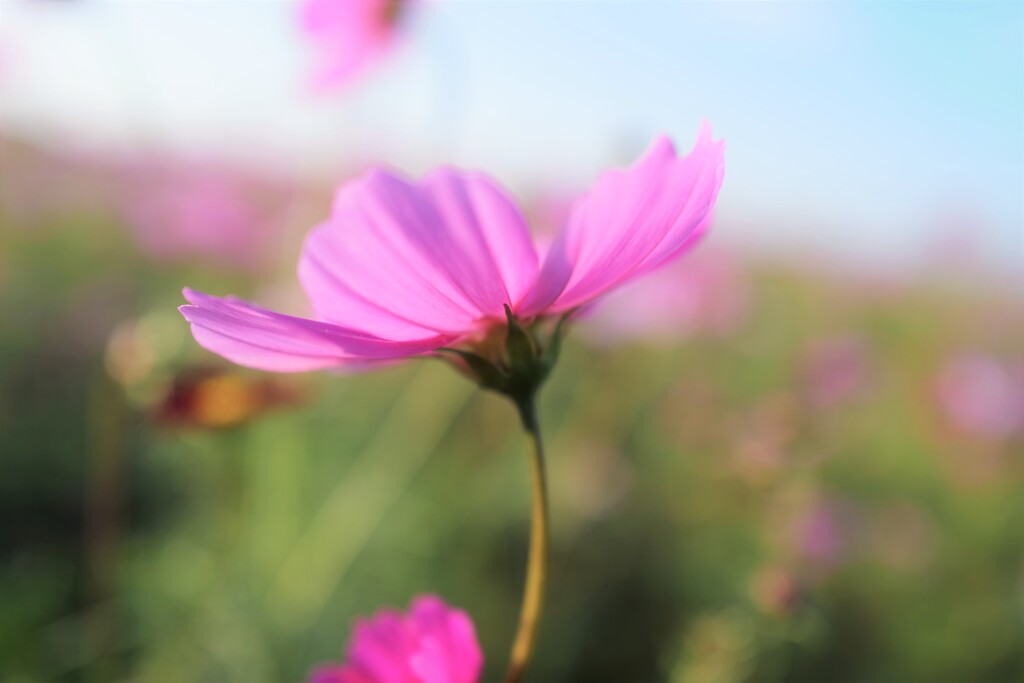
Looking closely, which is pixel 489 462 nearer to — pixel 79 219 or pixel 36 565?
pixel 36 565

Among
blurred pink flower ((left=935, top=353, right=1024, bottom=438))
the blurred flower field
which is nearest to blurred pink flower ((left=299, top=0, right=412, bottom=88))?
the blurred flower field

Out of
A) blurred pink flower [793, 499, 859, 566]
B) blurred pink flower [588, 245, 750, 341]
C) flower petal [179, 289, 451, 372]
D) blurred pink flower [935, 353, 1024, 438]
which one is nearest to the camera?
flower petal [179, 289, 451, 372]

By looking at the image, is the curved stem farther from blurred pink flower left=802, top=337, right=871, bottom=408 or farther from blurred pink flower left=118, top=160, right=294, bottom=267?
blurred pink flower left=118, top=160, right=294, bottom=267

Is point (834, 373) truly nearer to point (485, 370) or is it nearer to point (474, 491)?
point (474, 491)

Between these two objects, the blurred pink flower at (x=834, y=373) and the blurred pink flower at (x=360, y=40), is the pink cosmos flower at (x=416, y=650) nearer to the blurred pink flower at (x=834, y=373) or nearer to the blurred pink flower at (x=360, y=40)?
the blurred pink flower at (x=360, y=40)

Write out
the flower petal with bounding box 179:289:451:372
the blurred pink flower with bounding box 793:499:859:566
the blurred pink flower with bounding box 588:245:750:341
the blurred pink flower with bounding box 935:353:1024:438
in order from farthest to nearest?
the blurred pink flower with bounding box 935:353:1024:438 → the blurred pink flower with bounding box 588:245:750:341 → the blurred pink flower with bounding box 793:499:859:566 → the flower petal with bounding box 179:289:451:372

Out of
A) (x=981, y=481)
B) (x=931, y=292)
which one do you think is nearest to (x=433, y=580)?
(x=981, y=481)
